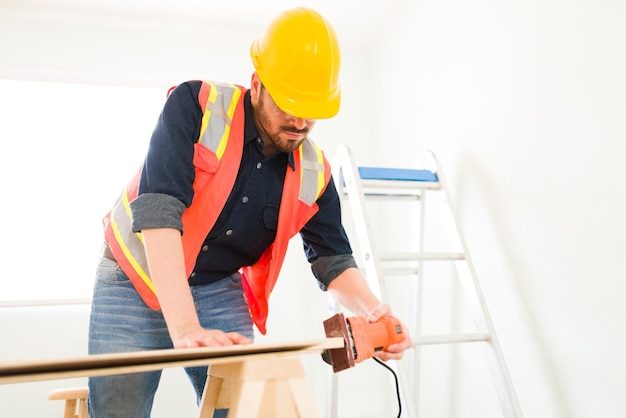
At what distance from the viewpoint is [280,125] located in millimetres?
1124

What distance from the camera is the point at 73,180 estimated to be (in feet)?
8.63

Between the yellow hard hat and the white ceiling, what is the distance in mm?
1577

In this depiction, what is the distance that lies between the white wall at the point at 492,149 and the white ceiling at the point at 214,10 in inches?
2.3

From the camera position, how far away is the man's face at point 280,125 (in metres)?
1.11

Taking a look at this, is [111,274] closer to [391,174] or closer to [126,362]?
[126,362]

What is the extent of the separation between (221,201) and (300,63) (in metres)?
0.35

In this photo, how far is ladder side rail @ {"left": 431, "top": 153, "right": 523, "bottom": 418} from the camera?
142 centimetres

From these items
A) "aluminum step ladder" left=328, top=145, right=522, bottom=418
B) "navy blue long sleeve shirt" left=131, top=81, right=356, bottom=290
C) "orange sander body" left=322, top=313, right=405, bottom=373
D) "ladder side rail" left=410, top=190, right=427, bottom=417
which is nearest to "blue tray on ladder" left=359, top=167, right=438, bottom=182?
"aluminum step ladder" left=328, top=145, right=522, bottom=418

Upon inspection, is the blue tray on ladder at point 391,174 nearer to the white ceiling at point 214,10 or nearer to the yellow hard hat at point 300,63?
the yellow hard hat at point 300,63

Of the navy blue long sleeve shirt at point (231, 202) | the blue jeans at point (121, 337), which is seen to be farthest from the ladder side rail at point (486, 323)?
the blue jeans at point (121, 337)

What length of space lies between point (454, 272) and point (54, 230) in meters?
2.05

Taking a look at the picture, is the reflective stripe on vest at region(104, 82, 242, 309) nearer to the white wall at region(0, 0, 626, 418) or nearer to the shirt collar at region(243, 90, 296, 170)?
the shirt collar at region(243, 90, 296, 170)

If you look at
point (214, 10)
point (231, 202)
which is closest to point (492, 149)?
point (231, 202)

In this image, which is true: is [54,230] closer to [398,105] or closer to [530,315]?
[398,105]
